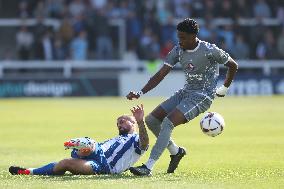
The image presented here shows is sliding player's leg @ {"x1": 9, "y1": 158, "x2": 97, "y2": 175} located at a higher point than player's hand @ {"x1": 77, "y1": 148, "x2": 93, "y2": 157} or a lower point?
lower

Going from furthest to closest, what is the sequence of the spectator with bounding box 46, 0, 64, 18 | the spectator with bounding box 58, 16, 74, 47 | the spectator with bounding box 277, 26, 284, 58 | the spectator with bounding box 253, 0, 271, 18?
the spectator with bounding box 253, 0, 271, 18 < the spectator with bounding box 277, 26, 284, 58 < the spectator with bounding box 46, 0, 64, 18 < the spectator with bounding box 58, 16, 74, 47

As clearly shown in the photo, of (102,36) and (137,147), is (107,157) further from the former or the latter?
(102,36)

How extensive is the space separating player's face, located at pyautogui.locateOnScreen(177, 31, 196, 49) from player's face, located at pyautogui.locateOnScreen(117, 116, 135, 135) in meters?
1.27

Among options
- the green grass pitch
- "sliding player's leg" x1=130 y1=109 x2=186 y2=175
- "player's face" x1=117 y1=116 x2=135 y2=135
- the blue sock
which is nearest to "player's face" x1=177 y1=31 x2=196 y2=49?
"sliding player's leg" x1=130 y1=109 x2=186 y2=175

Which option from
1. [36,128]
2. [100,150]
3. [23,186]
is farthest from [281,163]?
[36,128]

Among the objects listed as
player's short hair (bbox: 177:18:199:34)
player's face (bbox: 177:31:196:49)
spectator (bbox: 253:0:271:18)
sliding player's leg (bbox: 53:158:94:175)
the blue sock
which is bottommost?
spectator (bbox: 253:0:271:18)

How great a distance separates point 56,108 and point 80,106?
4.06 feet

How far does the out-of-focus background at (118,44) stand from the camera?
3506cm

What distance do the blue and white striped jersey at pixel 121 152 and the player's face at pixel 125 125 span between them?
15cm

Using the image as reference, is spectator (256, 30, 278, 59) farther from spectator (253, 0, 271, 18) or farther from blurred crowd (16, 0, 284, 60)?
spectator (253, 0, 271, 18)

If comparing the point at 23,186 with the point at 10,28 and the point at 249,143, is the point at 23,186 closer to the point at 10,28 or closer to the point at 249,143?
the point at 249,143

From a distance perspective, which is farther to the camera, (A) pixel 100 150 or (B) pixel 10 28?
(B) pixel 10 28

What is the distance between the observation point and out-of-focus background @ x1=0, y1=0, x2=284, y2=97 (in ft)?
115

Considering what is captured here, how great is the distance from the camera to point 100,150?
1284cm
